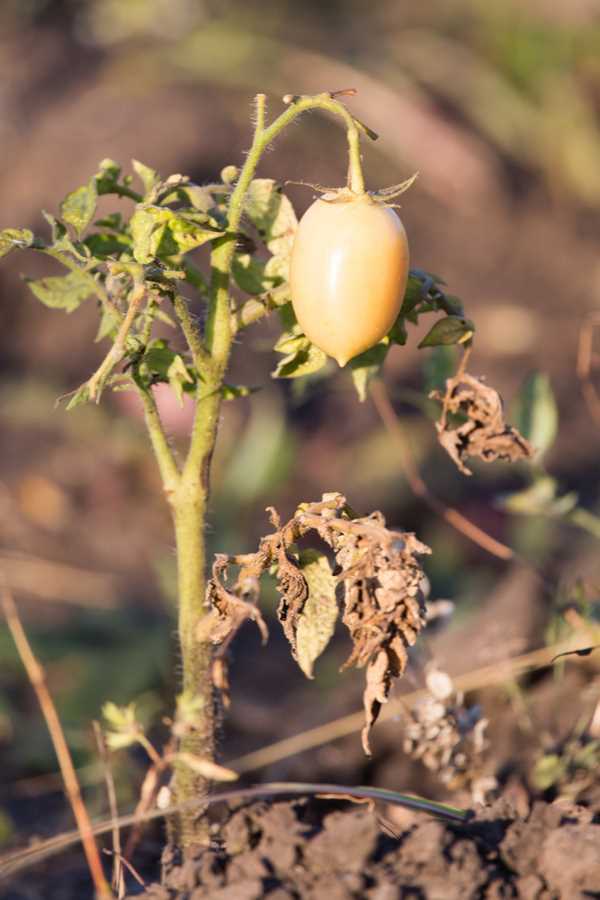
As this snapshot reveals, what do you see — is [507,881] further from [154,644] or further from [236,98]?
[236,98]

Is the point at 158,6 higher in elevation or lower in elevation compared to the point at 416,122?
higher

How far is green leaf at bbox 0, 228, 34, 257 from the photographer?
41.6 inches

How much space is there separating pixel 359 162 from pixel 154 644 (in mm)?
1410

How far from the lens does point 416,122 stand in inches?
172

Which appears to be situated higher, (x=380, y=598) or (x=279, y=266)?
(x=279, y=266)

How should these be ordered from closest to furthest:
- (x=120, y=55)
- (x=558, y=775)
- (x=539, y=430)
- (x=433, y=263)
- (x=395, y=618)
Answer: (x=395, y=618), (x=558, y=775), (x=539, y=430), (x=433, y=263), (x=120, y=55)

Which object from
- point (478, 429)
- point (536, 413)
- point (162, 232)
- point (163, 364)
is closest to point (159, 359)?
point (163, 364)

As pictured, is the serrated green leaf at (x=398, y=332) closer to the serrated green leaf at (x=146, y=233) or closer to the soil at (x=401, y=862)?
the serrated green leaf at (x=146, y=233)

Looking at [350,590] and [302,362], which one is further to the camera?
[302,362]

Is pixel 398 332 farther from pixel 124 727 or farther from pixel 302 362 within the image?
pixel 124 727

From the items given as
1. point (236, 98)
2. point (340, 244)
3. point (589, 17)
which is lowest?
point (340, 244)

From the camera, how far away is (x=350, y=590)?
102cm

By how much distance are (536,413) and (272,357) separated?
1.92m

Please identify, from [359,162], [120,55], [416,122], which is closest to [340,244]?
[359,162]
